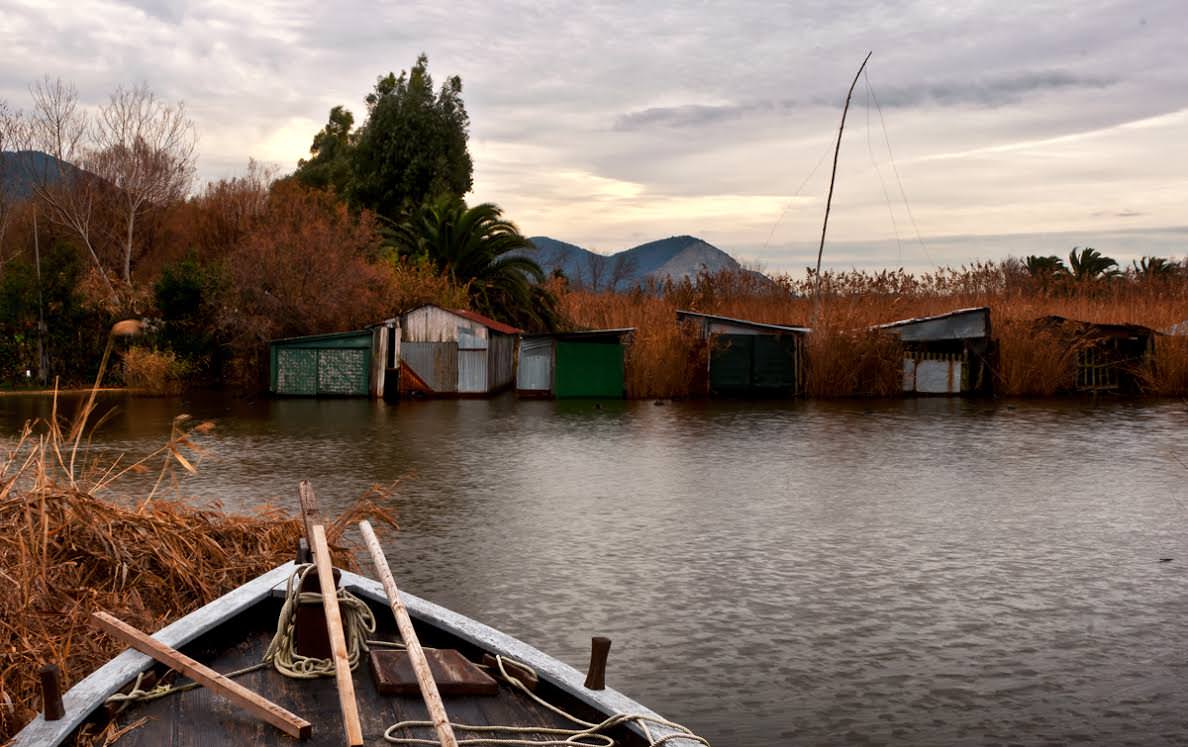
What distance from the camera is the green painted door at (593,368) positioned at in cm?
2688

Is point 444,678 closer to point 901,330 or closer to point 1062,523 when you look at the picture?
point 1062,523

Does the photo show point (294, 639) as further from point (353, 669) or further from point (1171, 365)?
point (1171, 365)

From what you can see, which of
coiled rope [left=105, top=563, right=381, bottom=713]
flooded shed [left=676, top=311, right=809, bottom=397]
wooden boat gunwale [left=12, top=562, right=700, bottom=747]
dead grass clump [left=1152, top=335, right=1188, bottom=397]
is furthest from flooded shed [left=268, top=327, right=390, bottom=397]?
coiled rope [left=105, top=563, right=381, bottom=713]

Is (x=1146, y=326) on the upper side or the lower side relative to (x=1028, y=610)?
upper

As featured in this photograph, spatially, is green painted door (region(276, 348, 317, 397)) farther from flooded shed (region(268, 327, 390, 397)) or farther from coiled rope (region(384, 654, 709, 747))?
coiled rope (region(384, 654, 709, 747))

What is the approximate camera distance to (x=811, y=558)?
30.1 ft

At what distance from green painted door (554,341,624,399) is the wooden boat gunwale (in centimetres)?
2091

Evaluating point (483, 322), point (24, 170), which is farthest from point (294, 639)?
point (24, 170)

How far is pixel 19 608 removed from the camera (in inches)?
233

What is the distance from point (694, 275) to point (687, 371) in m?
6.17

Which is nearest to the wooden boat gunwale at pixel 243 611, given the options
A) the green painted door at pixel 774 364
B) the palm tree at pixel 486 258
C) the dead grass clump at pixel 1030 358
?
the green painted door at pixel 774 364

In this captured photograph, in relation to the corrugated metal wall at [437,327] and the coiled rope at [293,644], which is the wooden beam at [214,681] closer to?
the coiled rope at [293,644]

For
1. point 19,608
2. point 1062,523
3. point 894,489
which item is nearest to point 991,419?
point 894,489

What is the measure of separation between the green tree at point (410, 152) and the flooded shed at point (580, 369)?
885 inches
